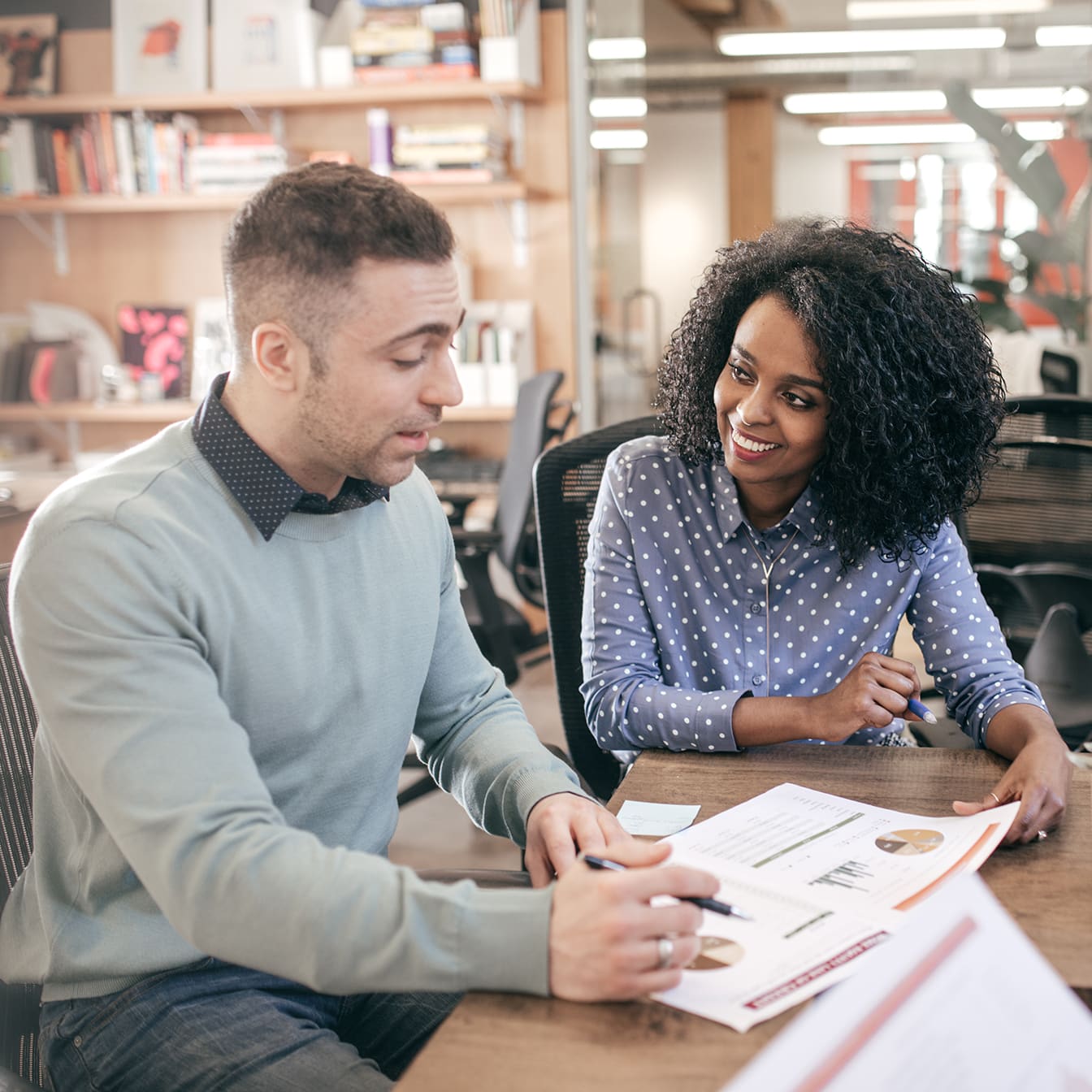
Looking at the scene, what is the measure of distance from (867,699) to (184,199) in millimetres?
3710

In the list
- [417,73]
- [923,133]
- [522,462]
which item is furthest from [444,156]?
[923,133]

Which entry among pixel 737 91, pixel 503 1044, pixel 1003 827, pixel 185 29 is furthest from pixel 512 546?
pixel 737 91

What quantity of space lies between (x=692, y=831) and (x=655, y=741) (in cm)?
32

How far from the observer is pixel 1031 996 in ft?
2.12

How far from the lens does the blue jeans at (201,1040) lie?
0.95 meters

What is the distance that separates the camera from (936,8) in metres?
5.35

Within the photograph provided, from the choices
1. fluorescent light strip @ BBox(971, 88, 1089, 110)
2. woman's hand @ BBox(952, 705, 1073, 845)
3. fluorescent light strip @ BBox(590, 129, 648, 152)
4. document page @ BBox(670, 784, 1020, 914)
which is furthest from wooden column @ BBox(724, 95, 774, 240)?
document page @ BBox(670, 784, 1020, 914)

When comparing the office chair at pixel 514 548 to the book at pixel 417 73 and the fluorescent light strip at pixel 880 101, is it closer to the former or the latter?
the book at pixel 417 73

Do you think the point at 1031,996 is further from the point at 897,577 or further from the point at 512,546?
the point at 512,546

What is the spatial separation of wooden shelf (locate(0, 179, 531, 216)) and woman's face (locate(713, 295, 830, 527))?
2.78 metres

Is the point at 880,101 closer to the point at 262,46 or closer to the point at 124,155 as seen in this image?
the point at 262,46

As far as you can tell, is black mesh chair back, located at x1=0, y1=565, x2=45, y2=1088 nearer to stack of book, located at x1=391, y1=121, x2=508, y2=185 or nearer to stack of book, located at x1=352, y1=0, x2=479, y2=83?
stack of book, located at x1=391, y1=121, x2=508, y2=185

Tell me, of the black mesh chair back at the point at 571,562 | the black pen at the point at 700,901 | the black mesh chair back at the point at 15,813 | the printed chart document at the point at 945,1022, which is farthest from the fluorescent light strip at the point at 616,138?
the printed chart document at the point at 945,1022

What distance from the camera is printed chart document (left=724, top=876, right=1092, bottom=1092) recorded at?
1.78 ft
